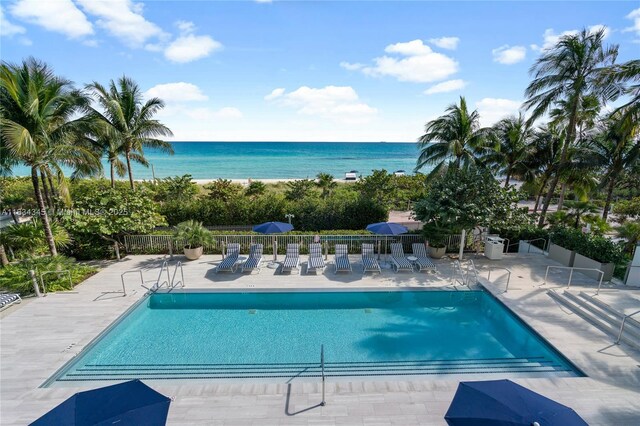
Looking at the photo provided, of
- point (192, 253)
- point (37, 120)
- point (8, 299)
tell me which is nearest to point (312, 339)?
point (192, 253)

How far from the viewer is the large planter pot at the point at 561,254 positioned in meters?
13.1

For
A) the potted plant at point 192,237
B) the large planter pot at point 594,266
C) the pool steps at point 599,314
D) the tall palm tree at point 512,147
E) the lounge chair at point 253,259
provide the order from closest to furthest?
1. the pool steps at point 599,314
2. the large planter pot at point 594,266
3. the lounge chair at point 253,259
4. the potted plant at point 192,237
5. the tall palm tree at point 512,147

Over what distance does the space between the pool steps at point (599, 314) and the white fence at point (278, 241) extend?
5.17 meters

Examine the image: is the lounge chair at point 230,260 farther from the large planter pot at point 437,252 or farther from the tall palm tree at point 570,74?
the tall palm tree at point 570,74

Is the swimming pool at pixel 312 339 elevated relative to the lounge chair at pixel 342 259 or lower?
lower

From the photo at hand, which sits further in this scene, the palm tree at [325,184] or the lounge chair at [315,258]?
the palm tree at [325,184]

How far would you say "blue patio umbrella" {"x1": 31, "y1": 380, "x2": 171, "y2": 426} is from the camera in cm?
402

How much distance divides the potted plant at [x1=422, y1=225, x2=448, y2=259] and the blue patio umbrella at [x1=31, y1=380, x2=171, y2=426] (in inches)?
486

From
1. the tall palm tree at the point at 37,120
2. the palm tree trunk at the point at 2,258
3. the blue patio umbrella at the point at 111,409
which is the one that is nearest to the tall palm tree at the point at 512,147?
the blue patio umbrella at the point at 111,409

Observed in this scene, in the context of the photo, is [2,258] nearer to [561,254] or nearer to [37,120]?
[37,120]

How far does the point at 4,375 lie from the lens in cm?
687

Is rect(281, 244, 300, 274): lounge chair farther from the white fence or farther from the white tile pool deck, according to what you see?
the white tile pool deck

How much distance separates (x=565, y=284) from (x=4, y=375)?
663 inches

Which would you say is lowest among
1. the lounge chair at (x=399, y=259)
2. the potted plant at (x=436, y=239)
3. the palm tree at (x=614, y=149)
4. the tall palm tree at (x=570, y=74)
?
the lounge chair at (x=399, y=259)
